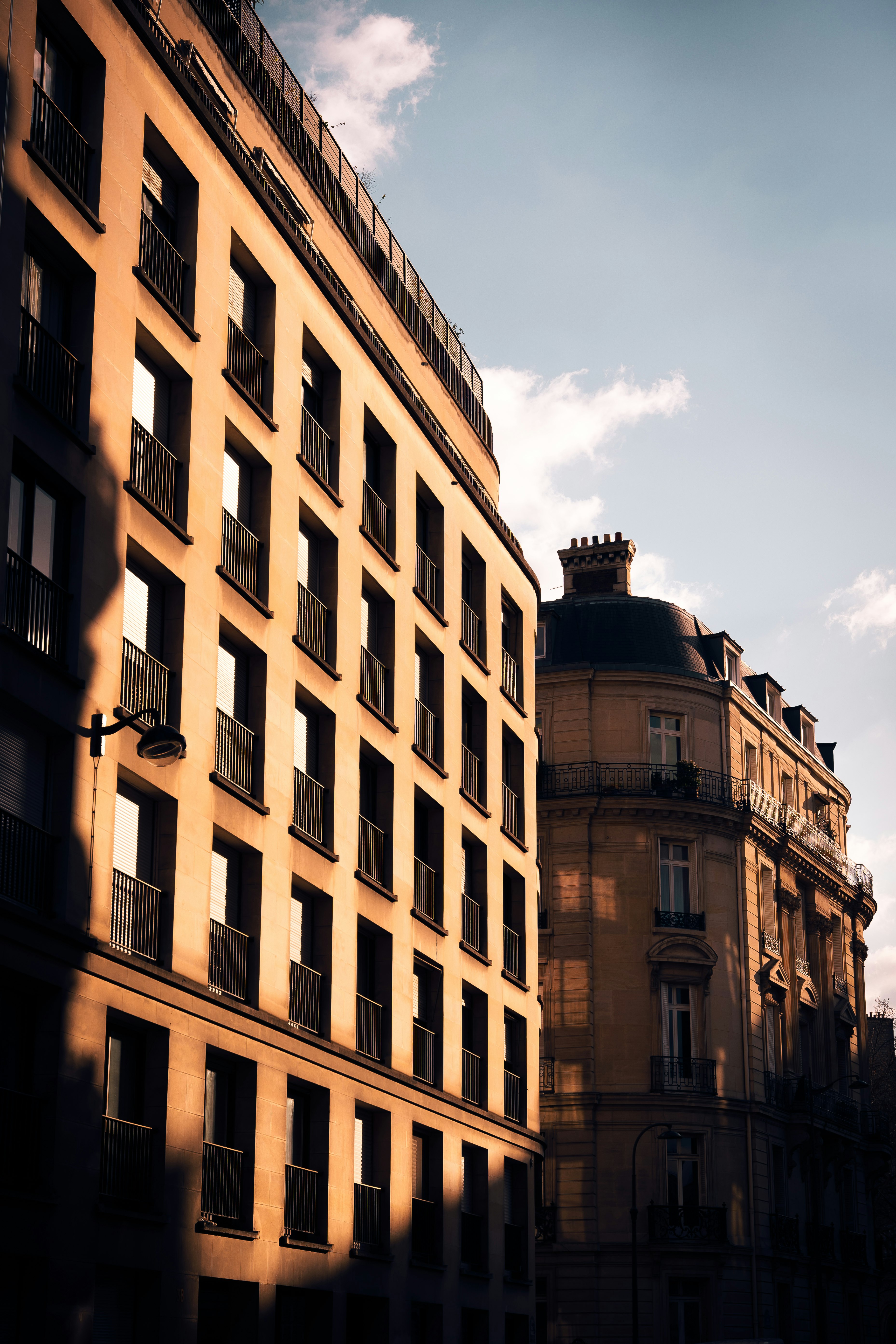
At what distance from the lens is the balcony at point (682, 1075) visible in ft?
179

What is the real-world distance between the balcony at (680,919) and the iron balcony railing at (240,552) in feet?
102

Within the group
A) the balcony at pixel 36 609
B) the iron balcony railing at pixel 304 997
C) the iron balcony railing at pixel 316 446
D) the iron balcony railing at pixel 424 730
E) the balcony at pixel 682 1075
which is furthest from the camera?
the balcony at pixel 682 1075

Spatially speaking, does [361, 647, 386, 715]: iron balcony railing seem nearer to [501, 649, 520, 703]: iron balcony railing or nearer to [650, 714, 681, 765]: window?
[501, 649, 520, 703]: iron balcony railing

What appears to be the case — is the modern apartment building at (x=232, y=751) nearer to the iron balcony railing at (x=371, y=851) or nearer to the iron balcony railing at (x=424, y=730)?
the iron balcony railing at (x=371, y=851)

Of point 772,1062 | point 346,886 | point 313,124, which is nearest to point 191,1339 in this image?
point 346,886

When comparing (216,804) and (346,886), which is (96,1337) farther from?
(346,886)

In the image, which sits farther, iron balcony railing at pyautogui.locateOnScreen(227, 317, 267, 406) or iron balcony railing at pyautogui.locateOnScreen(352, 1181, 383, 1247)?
iron balcony railing at pyautogui.locateOnScreen(352, 1181, 383, 1247)

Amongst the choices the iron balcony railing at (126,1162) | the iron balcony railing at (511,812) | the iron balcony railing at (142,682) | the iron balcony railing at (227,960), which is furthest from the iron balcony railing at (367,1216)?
the iron balcony railing at (511,812)

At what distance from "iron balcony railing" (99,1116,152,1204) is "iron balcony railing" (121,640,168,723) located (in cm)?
572

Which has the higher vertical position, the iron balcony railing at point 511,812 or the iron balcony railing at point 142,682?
the iron balcony railing at point 511,812

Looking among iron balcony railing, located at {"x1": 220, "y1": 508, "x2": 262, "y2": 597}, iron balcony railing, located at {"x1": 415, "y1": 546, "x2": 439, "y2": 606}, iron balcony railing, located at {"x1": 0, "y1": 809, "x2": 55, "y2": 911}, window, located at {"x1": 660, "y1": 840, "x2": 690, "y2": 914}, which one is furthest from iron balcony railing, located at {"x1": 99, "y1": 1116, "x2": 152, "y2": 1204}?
window, located at {"x1": 660, "y1": 840, "x2": 690, "y2": 914}

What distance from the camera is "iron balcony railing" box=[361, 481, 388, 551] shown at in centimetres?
3416

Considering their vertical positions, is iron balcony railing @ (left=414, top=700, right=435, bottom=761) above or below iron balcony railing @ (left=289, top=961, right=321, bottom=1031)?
above

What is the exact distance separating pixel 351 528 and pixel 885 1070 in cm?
7123
